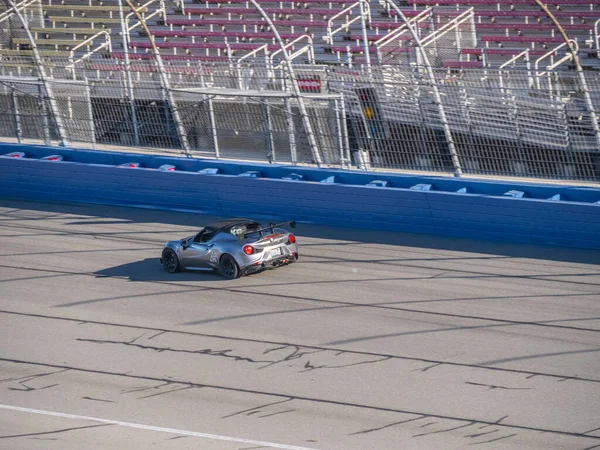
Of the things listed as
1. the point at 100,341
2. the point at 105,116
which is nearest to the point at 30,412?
the point at 100,341

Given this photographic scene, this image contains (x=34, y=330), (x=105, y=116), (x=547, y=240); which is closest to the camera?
(x=34, y=330)

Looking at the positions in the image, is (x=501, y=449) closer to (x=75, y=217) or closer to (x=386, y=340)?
(x=386, y=340)

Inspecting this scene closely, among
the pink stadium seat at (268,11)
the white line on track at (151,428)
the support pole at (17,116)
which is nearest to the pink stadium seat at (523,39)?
the pink stadium seat at (268,11)

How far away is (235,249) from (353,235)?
131 inches

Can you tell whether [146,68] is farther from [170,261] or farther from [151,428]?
[151,428]

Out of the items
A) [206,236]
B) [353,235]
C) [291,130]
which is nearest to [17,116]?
[291,130]

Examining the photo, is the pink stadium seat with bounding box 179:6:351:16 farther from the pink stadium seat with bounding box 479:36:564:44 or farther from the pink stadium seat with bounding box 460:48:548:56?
the pink stadium seat with bounding box 460:48:548:56

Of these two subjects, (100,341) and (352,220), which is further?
(352,220)

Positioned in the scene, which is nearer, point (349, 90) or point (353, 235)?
point (353, 235)

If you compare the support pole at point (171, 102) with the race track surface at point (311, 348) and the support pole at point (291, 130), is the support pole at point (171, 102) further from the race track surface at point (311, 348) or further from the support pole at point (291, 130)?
the race track surface at point (311, 348)

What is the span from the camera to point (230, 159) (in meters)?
19.8

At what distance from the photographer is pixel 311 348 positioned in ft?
36.6

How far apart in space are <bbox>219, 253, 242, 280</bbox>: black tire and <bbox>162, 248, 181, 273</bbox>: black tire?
30.9 inches

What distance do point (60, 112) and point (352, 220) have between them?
25.5 ft
